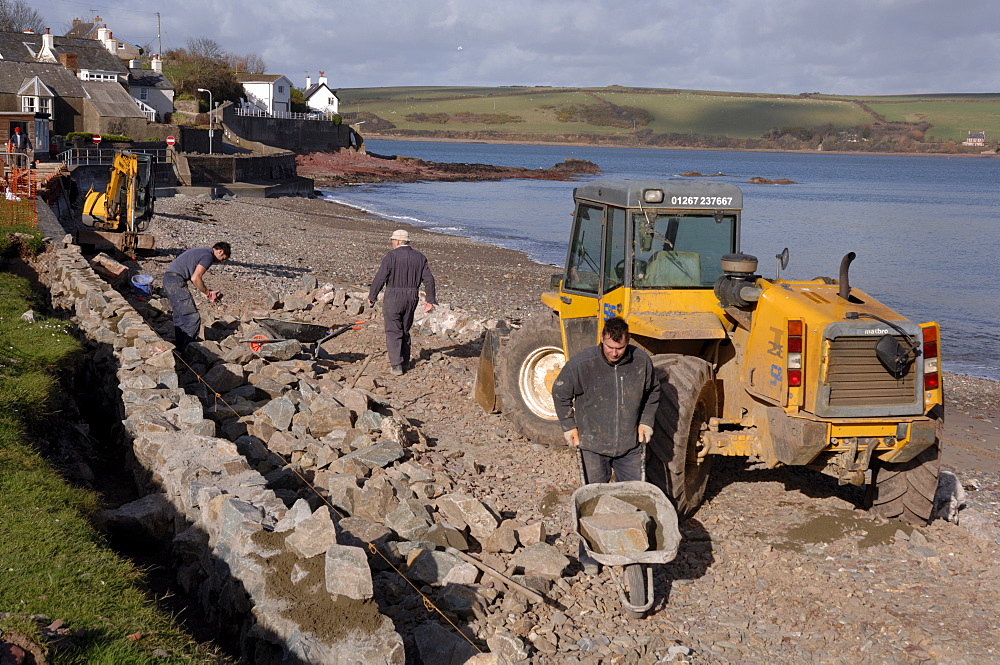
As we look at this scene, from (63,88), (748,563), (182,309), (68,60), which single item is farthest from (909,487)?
(68,60)

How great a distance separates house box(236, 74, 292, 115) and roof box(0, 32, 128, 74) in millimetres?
21851

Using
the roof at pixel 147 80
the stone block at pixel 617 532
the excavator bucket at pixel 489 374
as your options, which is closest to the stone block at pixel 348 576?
the stone block at pixel 617 532

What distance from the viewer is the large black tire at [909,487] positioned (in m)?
7.15

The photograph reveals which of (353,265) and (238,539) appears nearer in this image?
(238,539)

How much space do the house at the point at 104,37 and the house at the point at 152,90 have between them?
220cm

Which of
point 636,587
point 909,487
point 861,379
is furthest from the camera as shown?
point 909,487

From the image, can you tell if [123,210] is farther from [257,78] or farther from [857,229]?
[257,78]

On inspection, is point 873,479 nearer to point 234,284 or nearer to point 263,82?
point 234,284

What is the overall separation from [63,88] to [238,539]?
56.2 metres

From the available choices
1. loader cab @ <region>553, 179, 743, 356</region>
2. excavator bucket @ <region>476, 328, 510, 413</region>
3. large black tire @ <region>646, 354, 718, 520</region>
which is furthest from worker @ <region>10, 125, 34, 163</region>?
large black tire @ <region>646, 354, 718, 520</region>

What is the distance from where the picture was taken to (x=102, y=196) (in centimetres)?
2219

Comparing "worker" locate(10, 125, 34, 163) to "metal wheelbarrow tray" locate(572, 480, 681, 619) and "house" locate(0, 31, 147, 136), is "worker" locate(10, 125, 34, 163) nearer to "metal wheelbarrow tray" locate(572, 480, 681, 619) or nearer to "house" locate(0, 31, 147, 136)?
"house" locate(0, 31, 147, 136)

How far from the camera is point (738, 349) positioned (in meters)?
7.60

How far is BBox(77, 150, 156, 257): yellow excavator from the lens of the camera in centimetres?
2083
